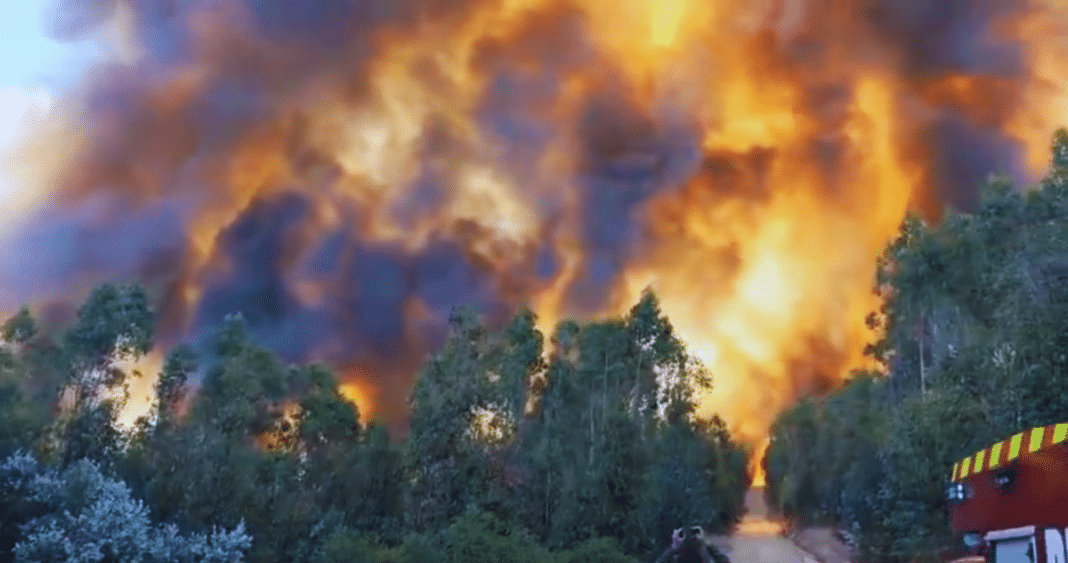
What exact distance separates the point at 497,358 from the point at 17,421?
13156 mm

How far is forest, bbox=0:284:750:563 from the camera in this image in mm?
25016

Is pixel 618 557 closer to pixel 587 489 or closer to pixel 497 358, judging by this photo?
pixel 587 489

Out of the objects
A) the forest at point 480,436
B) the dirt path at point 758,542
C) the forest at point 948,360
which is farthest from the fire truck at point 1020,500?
the dirt path at point 758,542

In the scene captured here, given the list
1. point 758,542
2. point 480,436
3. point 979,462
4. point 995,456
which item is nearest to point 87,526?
point 480,436

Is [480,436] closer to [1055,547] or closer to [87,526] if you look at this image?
[87,526]

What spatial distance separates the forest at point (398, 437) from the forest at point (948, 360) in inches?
246

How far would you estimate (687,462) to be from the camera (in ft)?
93.5

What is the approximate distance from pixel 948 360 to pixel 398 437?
648 inches

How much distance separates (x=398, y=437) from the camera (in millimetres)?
29234

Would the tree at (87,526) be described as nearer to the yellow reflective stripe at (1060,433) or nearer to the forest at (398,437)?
the forest at (398,437)

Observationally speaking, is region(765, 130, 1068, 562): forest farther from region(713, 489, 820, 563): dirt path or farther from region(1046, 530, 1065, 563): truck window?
region(1046, 530, 1065, 563): truck window

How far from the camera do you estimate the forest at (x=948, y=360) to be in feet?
57.0

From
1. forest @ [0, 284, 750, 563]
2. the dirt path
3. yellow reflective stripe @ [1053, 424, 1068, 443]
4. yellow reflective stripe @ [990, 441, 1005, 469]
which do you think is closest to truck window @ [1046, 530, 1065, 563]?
yellow reflective stripe @ [1053, 424, 1068, 443]

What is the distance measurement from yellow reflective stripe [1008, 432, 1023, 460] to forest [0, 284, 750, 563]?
15593 mm
